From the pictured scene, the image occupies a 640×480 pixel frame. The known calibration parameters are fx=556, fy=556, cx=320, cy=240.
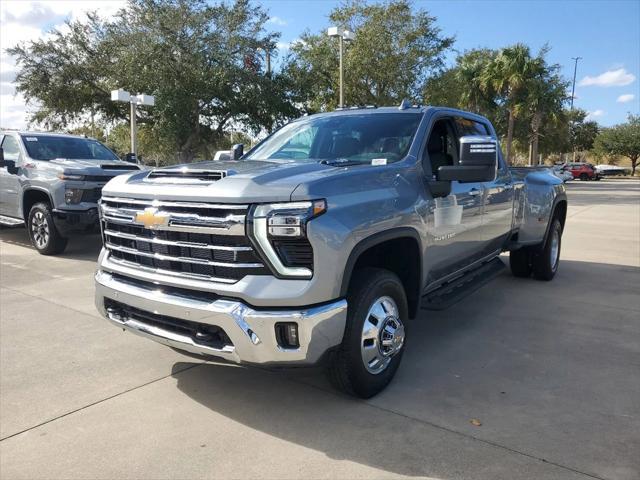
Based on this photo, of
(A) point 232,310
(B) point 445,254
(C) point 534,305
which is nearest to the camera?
(A) point 232,310

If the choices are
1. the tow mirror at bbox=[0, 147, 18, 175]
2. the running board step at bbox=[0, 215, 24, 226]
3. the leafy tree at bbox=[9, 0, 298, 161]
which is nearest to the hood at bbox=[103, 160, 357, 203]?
the tow mirror at bbox=[0, 147, 18, 175]

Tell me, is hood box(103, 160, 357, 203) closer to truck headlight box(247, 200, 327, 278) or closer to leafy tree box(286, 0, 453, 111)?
truck headlight box(247, 200, 327, 278)

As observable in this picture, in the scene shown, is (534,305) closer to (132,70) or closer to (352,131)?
(352,131)

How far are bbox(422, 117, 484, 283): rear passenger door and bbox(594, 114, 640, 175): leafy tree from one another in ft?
202

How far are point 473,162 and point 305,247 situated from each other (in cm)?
154

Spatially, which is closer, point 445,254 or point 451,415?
point 451,415

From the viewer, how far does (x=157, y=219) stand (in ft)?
10.9

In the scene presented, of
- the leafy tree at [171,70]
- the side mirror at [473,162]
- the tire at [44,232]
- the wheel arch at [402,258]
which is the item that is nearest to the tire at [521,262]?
the side mirror at [473,162]

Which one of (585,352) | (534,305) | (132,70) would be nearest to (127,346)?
(585,352)

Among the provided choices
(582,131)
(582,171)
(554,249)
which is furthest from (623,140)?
(554,249)

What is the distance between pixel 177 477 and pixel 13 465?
89 centimetres

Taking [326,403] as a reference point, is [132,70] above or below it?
above

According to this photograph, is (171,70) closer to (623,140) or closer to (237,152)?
(237,152)

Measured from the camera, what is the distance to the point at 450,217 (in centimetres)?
439
